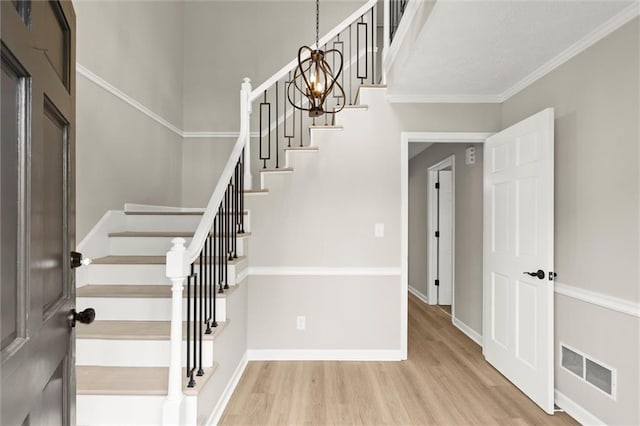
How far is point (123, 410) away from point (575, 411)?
9.15 ft

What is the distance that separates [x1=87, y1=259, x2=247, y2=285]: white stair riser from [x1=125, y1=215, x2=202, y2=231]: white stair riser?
71 centimetres

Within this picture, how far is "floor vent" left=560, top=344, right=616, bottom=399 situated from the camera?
7.22ft

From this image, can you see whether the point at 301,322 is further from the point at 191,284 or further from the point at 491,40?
the point at 491,40

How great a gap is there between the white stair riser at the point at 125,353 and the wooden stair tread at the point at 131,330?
0.03 meters

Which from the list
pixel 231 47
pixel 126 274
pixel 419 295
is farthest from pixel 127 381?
pixel 419 295

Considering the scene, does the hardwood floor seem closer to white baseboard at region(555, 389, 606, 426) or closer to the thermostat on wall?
white baseboard at region(555, 389, 606, 426)

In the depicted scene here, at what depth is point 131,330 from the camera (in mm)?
2316

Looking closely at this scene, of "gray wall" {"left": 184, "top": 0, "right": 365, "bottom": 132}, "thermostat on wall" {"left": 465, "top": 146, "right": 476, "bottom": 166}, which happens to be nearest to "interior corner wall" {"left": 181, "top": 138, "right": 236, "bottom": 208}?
"gray wall" {"left": 184, "top": 0, "right": 365, "bottom": 132}

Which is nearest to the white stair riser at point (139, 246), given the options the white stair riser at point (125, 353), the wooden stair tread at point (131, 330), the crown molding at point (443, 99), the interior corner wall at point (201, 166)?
the wooden stair tread at point (131, 330)

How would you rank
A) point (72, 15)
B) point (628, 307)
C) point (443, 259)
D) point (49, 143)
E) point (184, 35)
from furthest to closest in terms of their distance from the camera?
1. point (443, 259)
2. point (184, 35)
3. point (628, 307)
4. point (72, 15)
5. point (49, 143)

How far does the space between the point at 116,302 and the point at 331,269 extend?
70.7 inches

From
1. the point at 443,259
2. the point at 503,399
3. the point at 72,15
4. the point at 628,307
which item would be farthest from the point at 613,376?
the point at 443,259

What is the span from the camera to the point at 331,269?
3.54 metres

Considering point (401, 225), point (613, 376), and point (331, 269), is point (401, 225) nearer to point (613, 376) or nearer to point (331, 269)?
point (331, 269)
